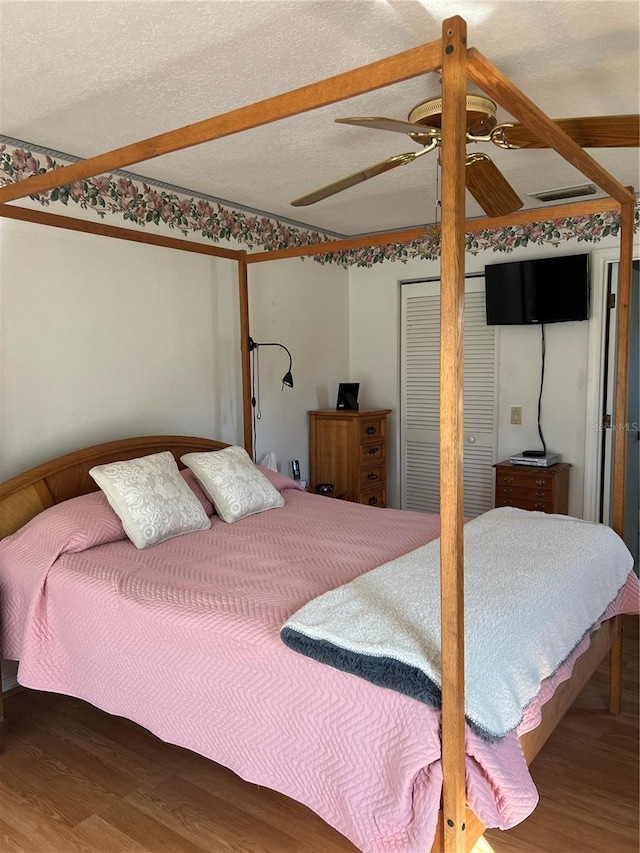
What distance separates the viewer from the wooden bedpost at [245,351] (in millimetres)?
3812

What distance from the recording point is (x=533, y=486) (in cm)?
415

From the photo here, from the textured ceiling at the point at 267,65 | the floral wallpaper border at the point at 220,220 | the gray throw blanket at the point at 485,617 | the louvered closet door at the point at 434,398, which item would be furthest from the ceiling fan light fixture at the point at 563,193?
the gray throw blanket at the point at 485,617

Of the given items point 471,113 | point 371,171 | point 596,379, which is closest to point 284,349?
point 596,379

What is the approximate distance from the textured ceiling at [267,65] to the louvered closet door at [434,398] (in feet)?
5.06

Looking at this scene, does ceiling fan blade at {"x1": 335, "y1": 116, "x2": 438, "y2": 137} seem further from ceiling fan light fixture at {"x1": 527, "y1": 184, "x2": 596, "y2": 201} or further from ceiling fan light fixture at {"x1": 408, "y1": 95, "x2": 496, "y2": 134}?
ceiling fan light fixture at {"x1": 527, "y1": 184, "x2": 596, "y2": 201}

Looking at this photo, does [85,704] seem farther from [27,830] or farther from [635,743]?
[635,743]

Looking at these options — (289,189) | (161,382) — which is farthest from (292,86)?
(161,382)

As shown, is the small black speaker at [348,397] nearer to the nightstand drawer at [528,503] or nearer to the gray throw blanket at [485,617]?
the nightstand drawer at [528,503]

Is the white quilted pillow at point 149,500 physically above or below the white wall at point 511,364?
below

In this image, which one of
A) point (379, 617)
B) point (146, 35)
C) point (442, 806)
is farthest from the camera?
point (146, 35)

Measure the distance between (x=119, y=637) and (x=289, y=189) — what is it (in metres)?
2.69

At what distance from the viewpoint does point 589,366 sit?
422 centimetres

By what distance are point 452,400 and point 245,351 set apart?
266cm

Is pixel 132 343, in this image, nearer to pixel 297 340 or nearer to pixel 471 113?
pixel 297 340
